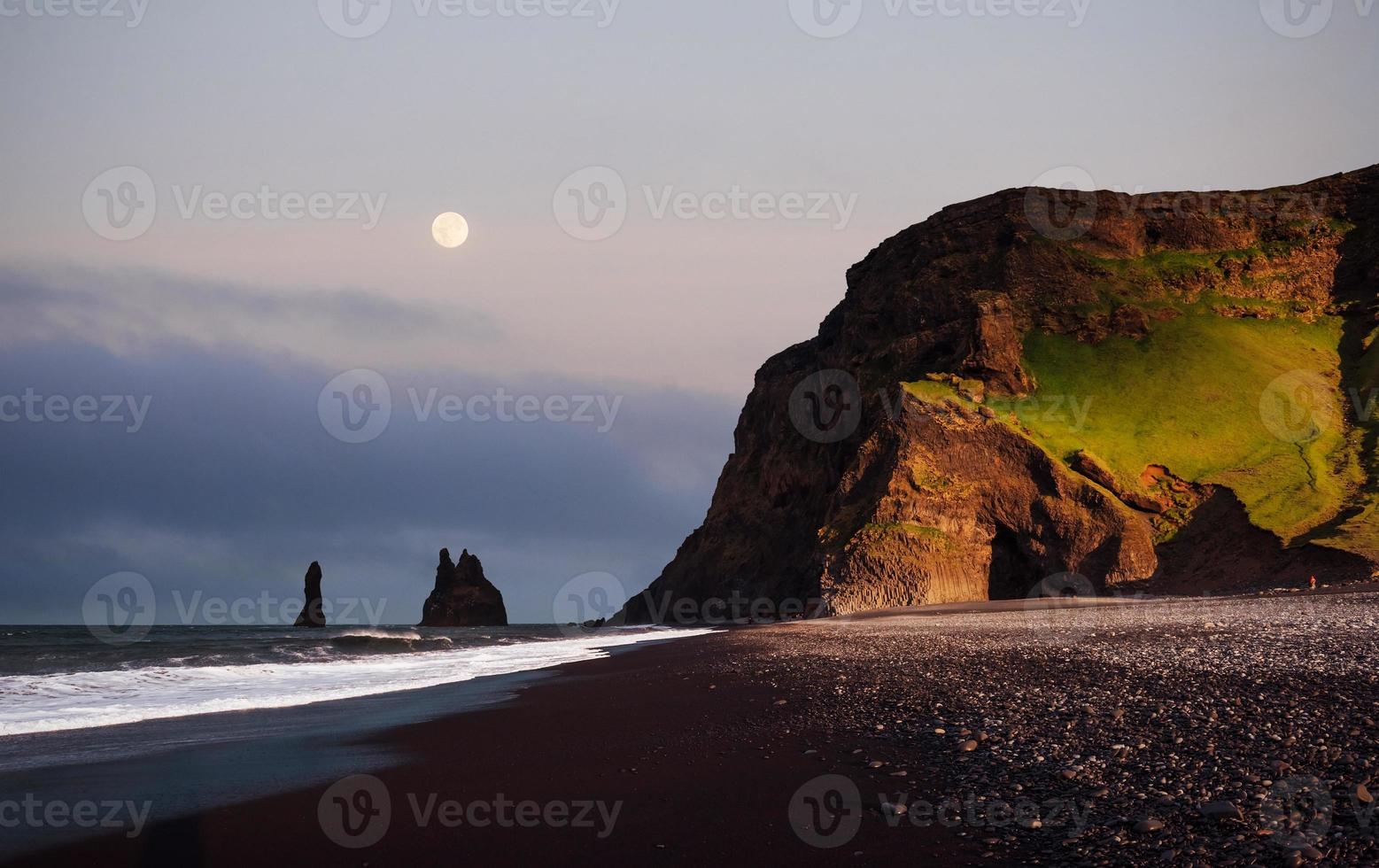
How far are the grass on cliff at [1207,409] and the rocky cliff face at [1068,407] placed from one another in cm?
22

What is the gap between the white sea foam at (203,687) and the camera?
1794 cm

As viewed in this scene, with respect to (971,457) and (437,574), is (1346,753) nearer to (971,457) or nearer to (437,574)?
(971,457)

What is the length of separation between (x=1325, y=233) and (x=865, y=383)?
50058 mm

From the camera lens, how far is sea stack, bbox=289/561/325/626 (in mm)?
141875

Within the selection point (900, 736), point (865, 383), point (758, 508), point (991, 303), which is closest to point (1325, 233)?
point (991, 303)
